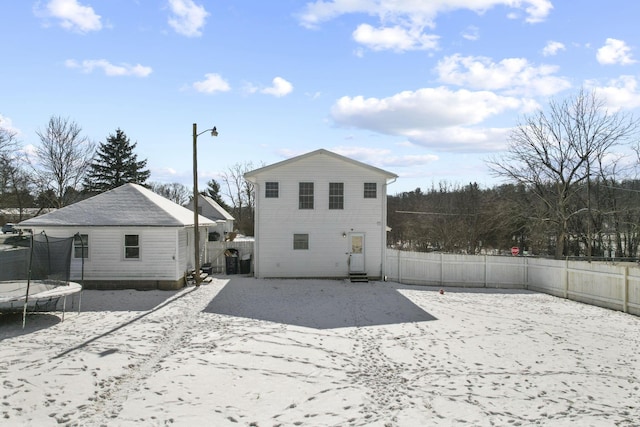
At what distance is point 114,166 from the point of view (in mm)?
51188

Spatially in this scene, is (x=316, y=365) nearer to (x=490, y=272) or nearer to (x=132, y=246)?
(x=132, y=246)

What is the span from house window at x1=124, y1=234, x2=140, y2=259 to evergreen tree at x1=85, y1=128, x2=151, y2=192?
36.4m

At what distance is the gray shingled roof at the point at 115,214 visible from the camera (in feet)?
56.3

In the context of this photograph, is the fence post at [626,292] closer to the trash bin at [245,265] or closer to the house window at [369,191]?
the house window at [369,191]

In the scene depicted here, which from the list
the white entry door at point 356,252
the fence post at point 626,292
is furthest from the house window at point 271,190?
the fence post at point 626,292

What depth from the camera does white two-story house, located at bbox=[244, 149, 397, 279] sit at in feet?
67.9

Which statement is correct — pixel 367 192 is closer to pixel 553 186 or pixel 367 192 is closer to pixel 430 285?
pixel 430 285

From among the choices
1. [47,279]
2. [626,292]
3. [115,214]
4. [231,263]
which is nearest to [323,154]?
[231,263]

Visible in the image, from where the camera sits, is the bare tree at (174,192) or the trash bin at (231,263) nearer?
the trash bin at (231,263)

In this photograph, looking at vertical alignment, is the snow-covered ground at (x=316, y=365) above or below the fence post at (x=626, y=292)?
below

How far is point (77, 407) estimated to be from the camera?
6.59 meters

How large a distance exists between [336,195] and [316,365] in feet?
41.5

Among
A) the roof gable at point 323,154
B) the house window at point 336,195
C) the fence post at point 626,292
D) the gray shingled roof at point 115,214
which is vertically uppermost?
the roof gable at point 323,154

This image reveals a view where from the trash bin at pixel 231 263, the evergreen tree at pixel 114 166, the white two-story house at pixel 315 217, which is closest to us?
the white two-story house at pixel 315 217
